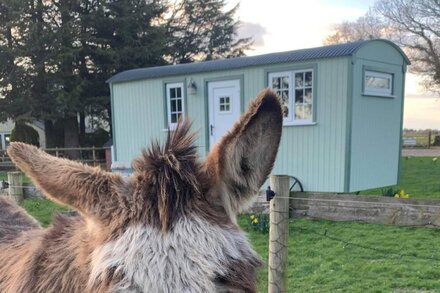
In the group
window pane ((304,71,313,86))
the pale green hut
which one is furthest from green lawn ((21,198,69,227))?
window pane ((304,71,313,86))

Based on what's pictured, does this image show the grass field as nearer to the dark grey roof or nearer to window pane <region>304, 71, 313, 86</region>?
window pane <region>304, 71, 313, 86</region>

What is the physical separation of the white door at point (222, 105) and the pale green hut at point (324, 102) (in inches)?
1.2

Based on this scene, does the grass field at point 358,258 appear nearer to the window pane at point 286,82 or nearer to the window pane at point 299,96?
the window pane at point 299,96

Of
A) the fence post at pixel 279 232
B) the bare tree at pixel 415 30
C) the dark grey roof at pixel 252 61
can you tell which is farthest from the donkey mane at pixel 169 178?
the bare tree at pixel 415 30

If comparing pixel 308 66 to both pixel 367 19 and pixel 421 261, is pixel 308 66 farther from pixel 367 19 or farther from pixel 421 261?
pixel 367 19

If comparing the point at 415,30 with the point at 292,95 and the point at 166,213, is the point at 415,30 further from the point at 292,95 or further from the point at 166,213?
the point at 166,213

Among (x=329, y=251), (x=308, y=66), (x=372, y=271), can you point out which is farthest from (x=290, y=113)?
(x=372, y=271)

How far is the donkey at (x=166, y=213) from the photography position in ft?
3.80

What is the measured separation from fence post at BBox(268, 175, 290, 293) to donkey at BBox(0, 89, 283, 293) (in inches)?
98.7

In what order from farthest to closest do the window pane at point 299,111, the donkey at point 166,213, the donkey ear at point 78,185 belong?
the window pane at point 299,111
the donkey ear at point 78,185
the donkey at point 166,213

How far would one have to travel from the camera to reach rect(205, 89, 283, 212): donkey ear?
3.89 ft

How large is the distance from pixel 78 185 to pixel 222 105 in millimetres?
11862

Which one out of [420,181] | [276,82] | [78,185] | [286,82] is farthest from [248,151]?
[420,181]

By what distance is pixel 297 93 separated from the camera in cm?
1152
